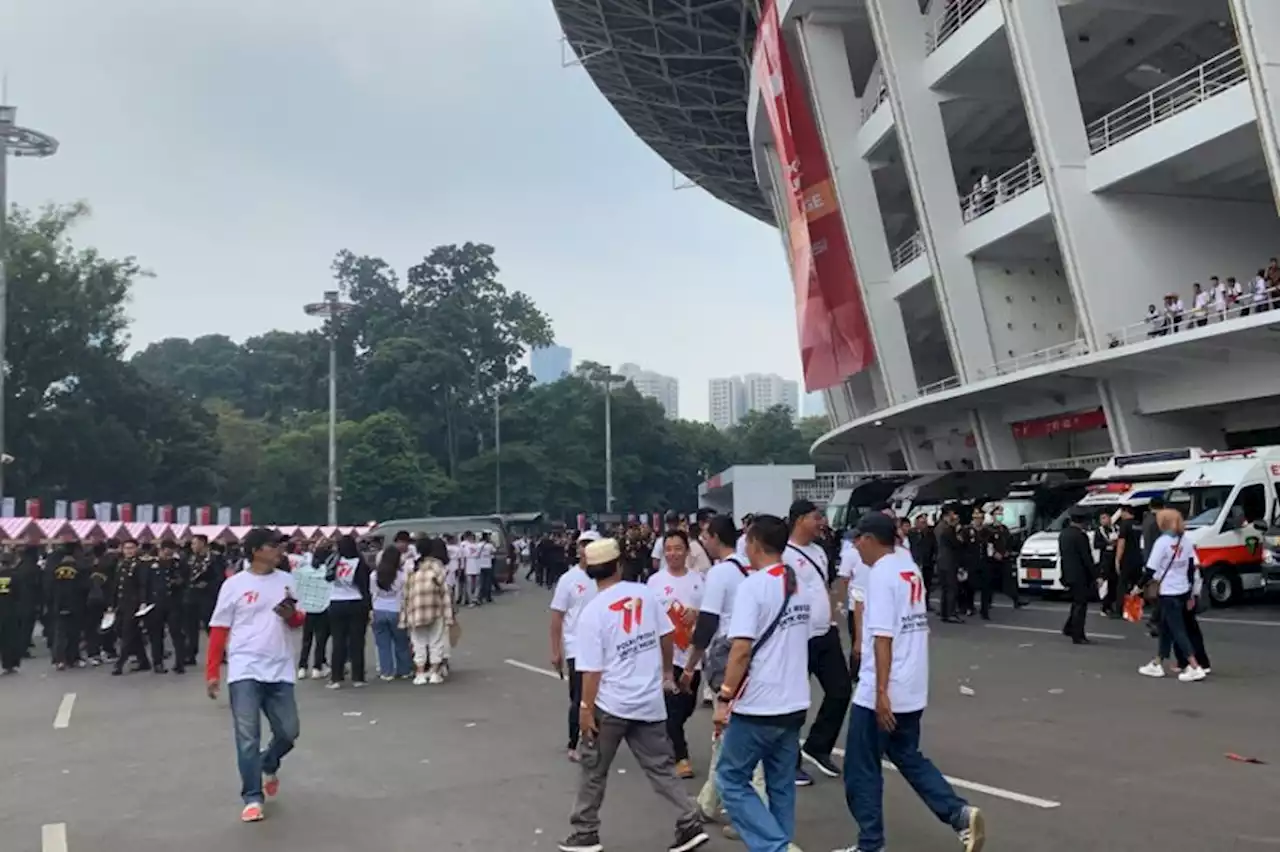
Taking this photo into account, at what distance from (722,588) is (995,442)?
91.9ft

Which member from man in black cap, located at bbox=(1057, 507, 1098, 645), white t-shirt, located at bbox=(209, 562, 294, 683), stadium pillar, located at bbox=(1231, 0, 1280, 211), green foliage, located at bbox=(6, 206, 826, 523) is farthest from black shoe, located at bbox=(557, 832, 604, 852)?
green foliage, located at bbox=(6, 206, 826, 523)

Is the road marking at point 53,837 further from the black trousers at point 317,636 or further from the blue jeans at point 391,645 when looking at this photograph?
the black trousers at point 317,636

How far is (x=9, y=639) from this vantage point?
15867mm

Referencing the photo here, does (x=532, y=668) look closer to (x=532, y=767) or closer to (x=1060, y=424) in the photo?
(x=532, y=767)

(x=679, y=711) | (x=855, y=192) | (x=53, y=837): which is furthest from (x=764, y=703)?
(x=855, y=192)

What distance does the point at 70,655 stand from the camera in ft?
52.6

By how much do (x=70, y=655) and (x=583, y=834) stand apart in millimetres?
12894

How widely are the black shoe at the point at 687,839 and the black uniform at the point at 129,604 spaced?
11.4m

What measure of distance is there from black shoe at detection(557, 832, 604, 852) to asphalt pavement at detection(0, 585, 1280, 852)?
0.31 metres

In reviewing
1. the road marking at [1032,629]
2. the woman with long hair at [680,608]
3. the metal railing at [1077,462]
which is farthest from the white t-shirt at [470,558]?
the woman with long hair at [680,608]

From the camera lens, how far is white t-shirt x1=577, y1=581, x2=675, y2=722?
5738 millimetres

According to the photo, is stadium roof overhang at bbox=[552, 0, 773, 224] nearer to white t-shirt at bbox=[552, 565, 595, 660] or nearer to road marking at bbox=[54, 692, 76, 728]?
road marking at bbox=[54, 692, 76, 728]

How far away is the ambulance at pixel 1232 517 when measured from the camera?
734 inches

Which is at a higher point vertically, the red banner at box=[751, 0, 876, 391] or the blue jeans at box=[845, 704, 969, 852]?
the red banner at box=[751, 0, 876, 391]
